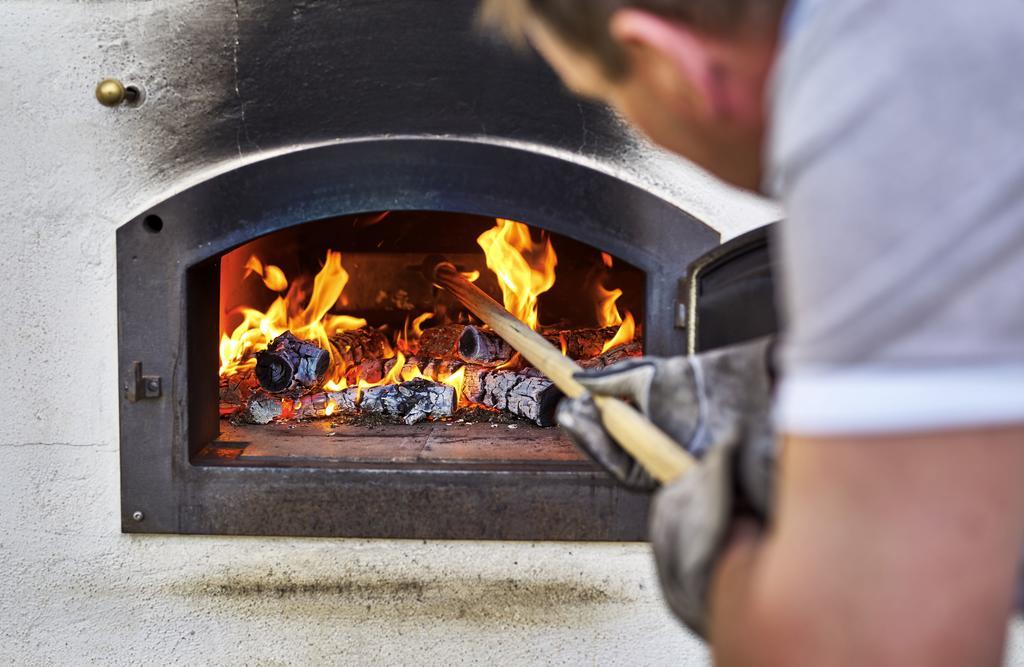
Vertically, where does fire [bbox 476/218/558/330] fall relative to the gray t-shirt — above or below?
above

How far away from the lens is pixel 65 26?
1.35 meters

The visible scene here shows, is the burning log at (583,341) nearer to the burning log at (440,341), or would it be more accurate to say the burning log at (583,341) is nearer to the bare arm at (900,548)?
the burning log at (440,341)

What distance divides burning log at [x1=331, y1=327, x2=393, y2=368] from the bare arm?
163 centimetres

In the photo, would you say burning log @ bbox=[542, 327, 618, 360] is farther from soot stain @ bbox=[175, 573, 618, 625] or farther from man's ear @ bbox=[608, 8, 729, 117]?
man's ear @ bbox=[608, 8, 729, 117]

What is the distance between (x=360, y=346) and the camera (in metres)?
1.96

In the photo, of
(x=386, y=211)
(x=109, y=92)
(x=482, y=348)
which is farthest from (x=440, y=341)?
(x=109, y=92)

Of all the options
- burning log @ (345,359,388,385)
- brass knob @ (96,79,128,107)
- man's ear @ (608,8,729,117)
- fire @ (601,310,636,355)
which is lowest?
burning log @ (345,359,388,385)

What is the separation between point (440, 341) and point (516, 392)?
13.0 inches

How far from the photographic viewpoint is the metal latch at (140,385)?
53.7 inches

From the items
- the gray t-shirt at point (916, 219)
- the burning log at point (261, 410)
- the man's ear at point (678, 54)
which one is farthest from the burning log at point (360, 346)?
the gray t-shirt at point (916, 219)

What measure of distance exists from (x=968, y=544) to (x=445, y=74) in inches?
47.6

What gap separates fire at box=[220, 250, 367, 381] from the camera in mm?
1818

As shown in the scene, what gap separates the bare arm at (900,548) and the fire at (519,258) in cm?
144

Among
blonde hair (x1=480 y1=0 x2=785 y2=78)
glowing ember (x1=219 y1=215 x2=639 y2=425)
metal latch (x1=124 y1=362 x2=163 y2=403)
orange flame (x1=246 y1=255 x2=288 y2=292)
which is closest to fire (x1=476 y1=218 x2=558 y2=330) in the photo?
glowing ember (x1=219 y1=215 x2=639 y2=425)
